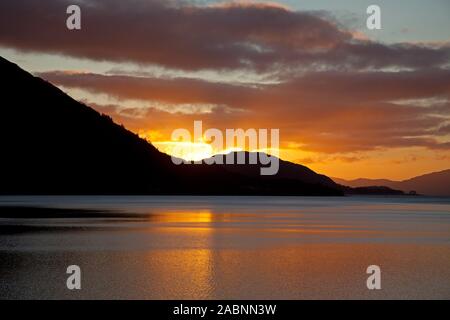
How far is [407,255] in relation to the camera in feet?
149
